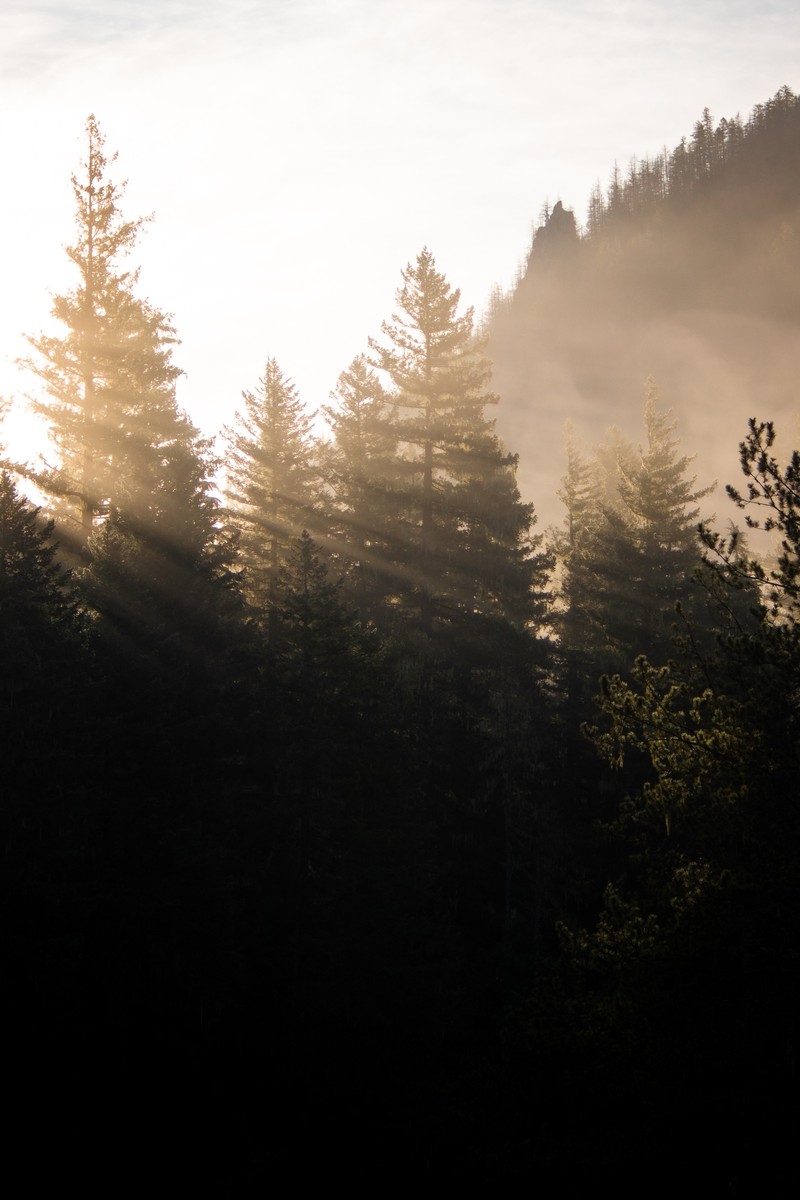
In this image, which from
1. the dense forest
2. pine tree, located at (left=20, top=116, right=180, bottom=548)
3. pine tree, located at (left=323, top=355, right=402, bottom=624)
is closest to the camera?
the dense forest

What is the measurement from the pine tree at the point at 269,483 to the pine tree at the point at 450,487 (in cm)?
431

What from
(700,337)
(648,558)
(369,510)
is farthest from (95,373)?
(700,337)

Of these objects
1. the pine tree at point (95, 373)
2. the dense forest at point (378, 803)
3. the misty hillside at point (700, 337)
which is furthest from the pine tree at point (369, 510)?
the misty hillside at point (700, 337)

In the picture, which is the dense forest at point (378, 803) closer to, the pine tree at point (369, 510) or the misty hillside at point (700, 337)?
the pine tree at point (369, 510)

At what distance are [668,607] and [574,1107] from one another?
2280 cm

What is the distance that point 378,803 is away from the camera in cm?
2327

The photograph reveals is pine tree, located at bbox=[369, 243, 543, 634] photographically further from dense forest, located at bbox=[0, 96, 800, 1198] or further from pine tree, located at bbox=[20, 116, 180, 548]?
pine tree, located at bbox=[20, 116, 180, 548]

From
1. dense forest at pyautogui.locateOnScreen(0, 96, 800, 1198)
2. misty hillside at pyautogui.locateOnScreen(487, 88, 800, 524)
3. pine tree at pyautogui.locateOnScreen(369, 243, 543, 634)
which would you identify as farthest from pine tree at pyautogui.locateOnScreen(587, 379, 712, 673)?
misty hillside at pyautogui.locateOnScreen(487, 88, 800, 524)

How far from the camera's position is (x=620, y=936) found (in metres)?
11.7

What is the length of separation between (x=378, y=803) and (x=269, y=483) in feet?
55.2

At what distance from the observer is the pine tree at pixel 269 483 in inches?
1335

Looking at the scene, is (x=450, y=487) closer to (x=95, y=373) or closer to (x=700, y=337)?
(x=95, y=373)

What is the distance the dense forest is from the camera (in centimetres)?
1115

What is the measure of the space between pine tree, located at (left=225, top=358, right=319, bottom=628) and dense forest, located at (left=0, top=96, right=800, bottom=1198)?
0.50 ft
